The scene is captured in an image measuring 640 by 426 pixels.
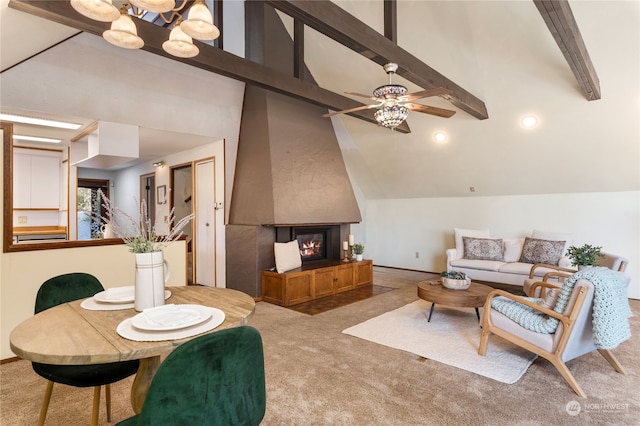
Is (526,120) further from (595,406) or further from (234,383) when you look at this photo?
(234,383)

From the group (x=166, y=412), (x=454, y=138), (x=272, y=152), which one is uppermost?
(x=454, y=138)

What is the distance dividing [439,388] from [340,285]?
2.93 metres

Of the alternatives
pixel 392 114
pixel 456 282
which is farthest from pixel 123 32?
pixel 456 282

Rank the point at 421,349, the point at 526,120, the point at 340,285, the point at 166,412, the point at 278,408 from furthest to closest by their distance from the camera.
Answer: the point at 340,285 → the point at 526,120 → the point at 421,349 → the point at 278,408 → the point at 166,412

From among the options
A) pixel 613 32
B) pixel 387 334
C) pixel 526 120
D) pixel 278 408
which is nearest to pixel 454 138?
pixel 526 120

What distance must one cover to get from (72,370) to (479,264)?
5230mm

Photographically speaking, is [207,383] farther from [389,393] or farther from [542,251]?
[542,251]

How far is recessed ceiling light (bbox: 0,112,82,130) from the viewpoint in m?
3.48

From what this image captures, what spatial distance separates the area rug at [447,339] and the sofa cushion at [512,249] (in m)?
1.81

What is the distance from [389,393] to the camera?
235 centimetres

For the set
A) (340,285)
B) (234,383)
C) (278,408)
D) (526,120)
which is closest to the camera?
(234,383)

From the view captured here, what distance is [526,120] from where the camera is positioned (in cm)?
468

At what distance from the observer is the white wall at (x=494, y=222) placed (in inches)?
196

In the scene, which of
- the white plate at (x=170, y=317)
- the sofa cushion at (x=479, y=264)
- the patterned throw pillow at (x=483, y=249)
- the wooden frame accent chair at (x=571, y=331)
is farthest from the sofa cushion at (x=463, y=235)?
the white plate at (x=170, y=317)
